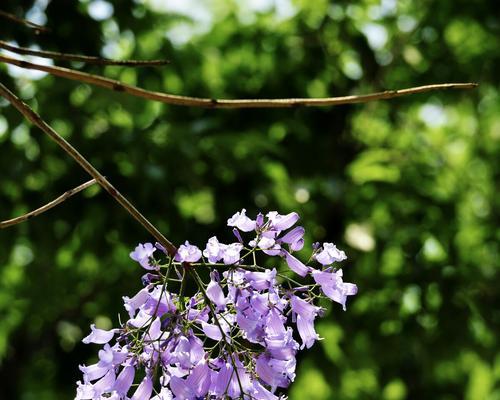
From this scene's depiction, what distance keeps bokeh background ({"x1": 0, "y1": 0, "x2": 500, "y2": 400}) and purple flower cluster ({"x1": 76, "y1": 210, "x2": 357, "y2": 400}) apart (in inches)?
58.9

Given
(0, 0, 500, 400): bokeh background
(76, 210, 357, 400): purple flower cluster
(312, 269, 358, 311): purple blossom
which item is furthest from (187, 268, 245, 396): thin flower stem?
(0, 0, 500, 400): bokeh background

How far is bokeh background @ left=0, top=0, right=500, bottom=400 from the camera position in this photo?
246 cm

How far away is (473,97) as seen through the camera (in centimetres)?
317

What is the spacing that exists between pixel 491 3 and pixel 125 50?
132cm

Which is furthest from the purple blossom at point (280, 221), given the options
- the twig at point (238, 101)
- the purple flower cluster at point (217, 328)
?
the twig at point (238, 101)

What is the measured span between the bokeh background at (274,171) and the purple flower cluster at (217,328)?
58.9 inches

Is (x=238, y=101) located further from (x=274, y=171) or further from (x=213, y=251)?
(x=274, y=171)

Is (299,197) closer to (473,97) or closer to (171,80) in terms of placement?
(171,80)

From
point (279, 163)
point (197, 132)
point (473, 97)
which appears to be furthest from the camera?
point (473, 97)

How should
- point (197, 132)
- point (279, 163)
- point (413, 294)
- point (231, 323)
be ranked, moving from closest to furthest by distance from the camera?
point (231, 323) < point (197, 132) < point (279, 163) < point (413, 294)

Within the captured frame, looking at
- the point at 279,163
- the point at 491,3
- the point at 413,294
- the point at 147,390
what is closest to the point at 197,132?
the point at 279,163

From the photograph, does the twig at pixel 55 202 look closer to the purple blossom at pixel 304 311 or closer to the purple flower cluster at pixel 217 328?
the purple flower cluster at pixel 217 328

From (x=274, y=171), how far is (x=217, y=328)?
187cm

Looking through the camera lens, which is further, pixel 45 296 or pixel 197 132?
pixel 45 296
